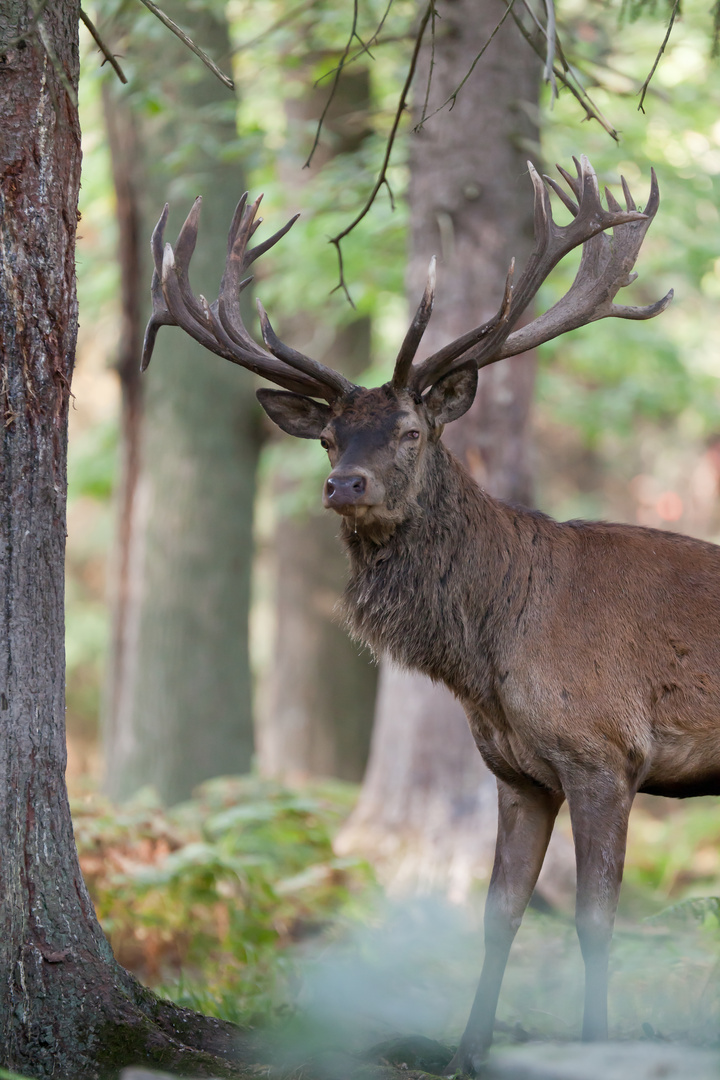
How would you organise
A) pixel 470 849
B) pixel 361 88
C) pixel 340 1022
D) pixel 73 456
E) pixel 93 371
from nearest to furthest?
pixel 340 1022, pixel 470 849, pixel 361 88, pixel 73 456, pixel 93 371

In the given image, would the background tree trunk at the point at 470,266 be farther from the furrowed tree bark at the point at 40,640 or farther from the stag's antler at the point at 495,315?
the furrowed tree bark at the point at 40,640

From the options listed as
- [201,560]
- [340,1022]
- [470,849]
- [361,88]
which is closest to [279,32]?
[361,88]

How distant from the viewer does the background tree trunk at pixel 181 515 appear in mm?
9719

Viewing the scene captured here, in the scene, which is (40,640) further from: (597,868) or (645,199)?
(645,199)

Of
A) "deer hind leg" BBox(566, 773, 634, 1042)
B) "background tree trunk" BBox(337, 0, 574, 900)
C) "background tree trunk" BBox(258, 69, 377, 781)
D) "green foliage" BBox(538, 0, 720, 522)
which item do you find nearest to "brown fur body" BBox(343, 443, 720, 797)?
"deer hind leg" BBox(566, 773, 634, 1042)

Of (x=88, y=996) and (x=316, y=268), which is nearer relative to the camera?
(x=88, y=996)

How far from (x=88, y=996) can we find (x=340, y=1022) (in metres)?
1.54

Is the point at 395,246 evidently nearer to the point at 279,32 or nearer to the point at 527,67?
the point at 279,32

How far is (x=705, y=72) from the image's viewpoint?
11.5 m

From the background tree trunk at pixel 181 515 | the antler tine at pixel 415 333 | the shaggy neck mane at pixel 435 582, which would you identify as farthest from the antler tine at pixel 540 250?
the background tree trunk at pixel 181 515

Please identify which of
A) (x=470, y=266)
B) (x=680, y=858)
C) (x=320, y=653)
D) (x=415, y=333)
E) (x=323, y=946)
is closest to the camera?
(x=415, y=333)

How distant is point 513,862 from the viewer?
4809 millimetres

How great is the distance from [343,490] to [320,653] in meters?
8.85

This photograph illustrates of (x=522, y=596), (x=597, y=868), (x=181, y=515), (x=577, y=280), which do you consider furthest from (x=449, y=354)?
(x=181, y=515)
